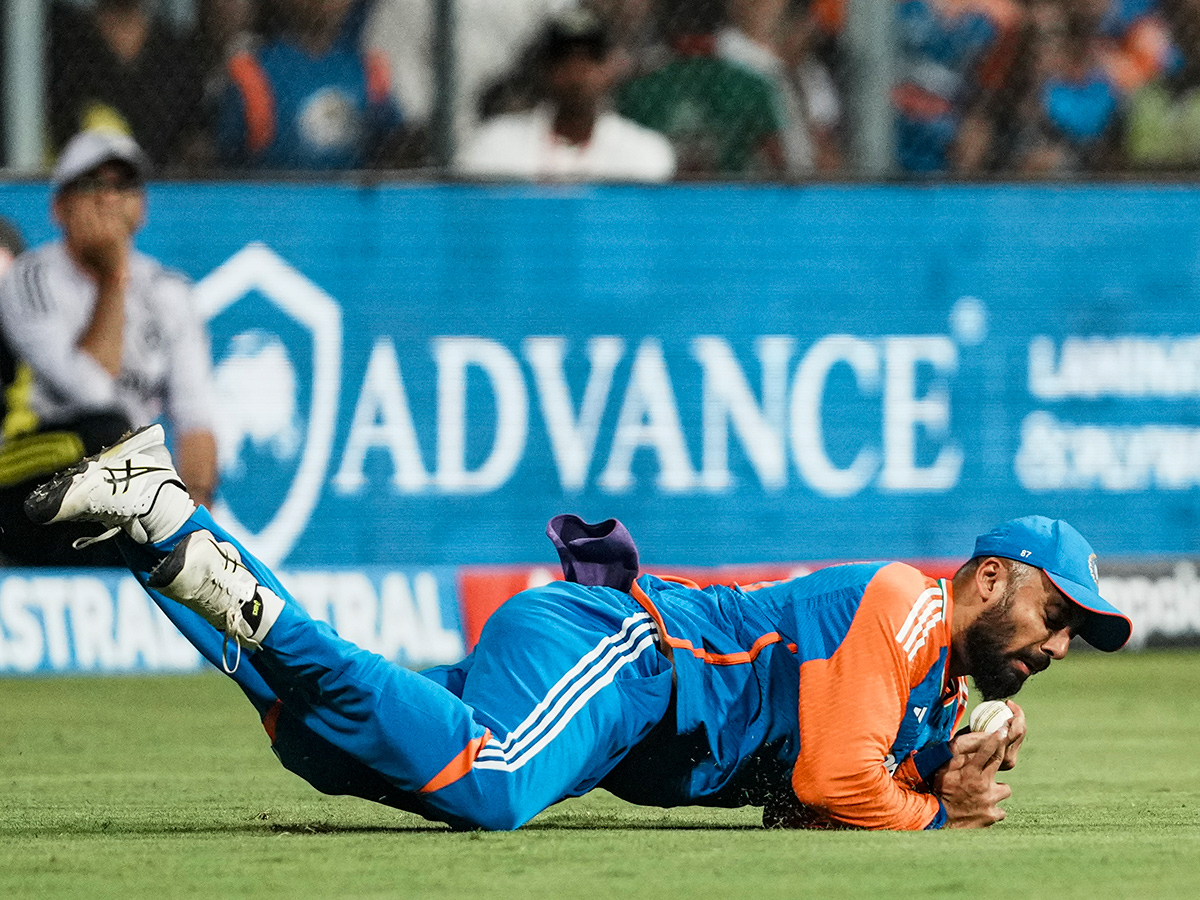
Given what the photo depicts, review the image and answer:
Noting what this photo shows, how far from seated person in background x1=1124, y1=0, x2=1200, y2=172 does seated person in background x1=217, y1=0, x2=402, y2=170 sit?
4682 millimetres

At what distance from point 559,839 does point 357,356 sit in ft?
18.3

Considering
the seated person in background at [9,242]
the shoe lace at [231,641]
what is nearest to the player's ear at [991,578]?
the shoe lace at [231,641]

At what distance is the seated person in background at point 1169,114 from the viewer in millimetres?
12461

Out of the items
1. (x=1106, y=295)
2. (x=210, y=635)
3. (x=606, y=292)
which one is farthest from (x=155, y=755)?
(x=1106, y=295)

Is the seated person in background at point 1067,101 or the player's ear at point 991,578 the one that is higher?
the seated person in background at point 1067,101

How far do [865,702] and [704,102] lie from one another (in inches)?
258

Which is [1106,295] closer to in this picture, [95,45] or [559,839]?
[95,45]

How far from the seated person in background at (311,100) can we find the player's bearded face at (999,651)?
243 inches

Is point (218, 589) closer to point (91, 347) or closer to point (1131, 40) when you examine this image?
point (91, 347)

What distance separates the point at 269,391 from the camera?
10.4 metres

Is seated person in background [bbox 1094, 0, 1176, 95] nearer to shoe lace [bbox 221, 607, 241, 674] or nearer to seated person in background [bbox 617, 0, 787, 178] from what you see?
seated person in background [bbox 617, 0, 787, 178]

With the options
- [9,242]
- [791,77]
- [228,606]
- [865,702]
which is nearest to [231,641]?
[228,606]

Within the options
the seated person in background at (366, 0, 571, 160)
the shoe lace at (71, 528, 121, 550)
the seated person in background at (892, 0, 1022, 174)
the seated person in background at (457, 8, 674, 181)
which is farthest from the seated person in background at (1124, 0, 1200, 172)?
the shoe lace at (71, 528, 121, 550)

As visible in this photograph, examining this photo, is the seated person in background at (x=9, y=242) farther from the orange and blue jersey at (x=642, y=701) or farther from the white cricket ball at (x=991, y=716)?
the white cricket ball at (x=991, y=716)
